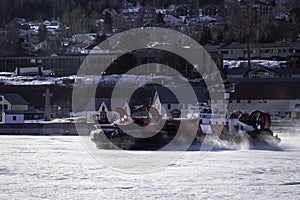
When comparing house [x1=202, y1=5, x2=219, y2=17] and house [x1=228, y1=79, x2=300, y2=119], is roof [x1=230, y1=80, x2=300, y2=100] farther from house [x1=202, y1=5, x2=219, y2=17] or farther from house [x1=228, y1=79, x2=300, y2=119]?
house [x1=202, y1=5, x2=219, y2=17]

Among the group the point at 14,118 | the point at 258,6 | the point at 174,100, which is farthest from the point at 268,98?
the point at 258,6

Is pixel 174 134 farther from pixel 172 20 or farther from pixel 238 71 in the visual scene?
pixel 172 20

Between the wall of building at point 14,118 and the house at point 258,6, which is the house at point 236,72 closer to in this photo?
the wall of building at point 14,118

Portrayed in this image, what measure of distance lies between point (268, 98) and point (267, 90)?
95cm

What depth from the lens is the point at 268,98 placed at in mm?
38594

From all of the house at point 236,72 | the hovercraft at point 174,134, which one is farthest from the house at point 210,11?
the hovercraft at point 174,134

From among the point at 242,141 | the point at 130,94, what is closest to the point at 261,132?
the point at 242,141

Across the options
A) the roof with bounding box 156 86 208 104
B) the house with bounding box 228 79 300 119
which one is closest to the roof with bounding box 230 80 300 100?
the house with bounding box 228 79 300 119

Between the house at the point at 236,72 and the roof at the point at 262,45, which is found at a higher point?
the roof at the point at 262,45

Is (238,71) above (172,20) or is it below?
below

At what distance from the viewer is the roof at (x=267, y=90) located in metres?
38.8

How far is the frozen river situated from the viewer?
10.8 metres

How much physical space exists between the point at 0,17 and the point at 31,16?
704 cm

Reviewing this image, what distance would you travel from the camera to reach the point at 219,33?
218ft
